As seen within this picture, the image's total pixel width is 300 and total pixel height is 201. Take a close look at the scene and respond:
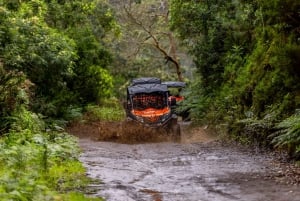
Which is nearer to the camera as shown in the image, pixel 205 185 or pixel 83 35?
pixel 205 185

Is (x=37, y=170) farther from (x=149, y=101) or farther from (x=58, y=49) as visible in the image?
(x=58, y=49)

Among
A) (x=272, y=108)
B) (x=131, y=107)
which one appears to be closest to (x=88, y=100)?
(x=131, y=107)

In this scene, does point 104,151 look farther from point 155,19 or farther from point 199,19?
point 155,19

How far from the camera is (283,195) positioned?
31.7 feet

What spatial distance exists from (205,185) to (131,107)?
46.6ft

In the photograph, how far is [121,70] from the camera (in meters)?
49.0

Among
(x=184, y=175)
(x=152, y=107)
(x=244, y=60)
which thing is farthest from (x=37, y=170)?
(x=244, y=60)

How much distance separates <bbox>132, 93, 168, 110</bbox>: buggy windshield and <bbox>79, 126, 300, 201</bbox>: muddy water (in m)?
5.79

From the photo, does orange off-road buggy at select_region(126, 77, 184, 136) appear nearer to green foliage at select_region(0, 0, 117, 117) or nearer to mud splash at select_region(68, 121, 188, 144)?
mud splash at select_region(68, 121, 188, 144)

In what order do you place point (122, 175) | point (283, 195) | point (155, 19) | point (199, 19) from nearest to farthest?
point (283, 195), point (122, 175), point (199, 19), point (155, 19)

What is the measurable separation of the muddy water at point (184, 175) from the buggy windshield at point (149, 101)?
5.79 m

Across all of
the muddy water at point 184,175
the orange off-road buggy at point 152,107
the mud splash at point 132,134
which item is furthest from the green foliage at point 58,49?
the muddy water at point 184,175

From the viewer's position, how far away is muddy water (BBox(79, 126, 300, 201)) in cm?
995

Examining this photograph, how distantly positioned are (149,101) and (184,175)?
12.6 m
